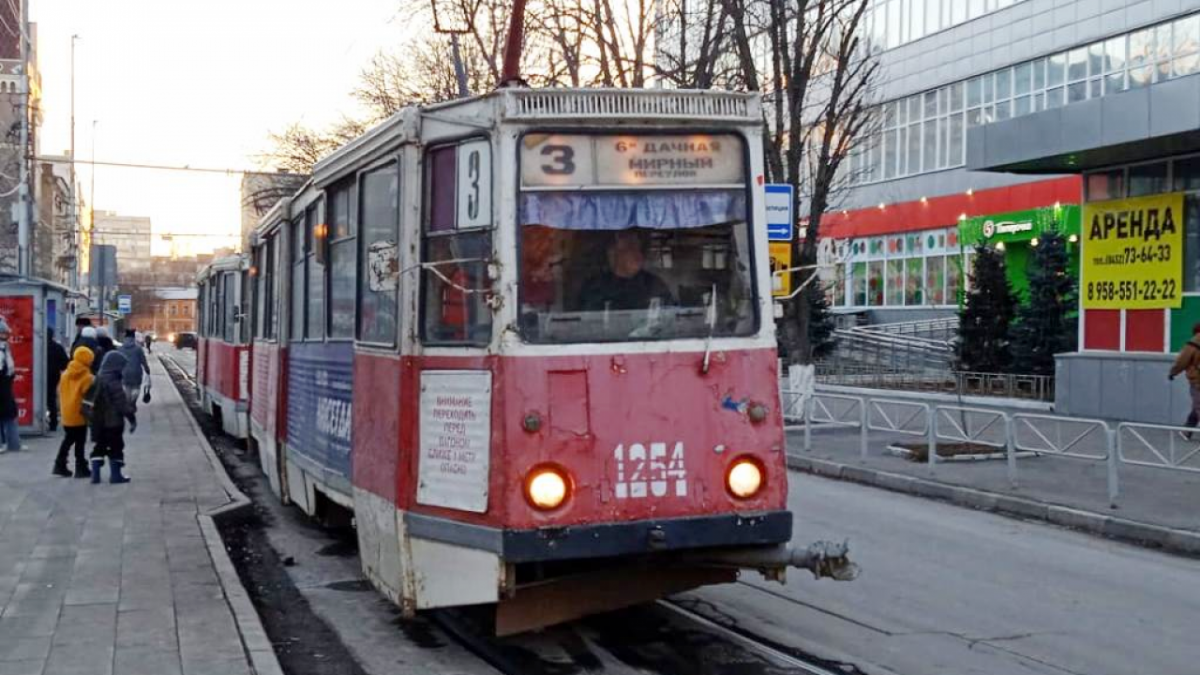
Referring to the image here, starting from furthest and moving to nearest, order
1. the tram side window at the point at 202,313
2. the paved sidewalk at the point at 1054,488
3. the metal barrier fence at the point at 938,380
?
the metal barrier fence at the point at 938,380
the tram side window at the point at 202,313
the paved sidewalk at the point at 1054,488

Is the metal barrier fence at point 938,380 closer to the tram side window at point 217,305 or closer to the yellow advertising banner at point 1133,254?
the yellow advertising banner at point 1133,254

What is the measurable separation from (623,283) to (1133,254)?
20.2 metres

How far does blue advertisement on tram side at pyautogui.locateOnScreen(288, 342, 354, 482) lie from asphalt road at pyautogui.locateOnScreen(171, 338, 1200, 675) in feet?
3.30

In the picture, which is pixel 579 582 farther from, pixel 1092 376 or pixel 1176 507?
pixel 1092 376

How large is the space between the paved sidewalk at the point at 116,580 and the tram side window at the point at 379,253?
6.51 feet

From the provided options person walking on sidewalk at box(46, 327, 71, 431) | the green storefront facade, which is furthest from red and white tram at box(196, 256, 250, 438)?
the green storefront facade

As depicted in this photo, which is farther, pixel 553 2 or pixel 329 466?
pixel 553 2

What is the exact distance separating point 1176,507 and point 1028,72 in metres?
34.3

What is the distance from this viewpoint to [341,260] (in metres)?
9.52

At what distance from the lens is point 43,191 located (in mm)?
78688

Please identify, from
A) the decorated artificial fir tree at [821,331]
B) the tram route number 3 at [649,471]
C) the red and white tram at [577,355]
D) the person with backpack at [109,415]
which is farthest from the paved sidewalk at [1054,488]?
the decorated artificial fir tree at [821,331]

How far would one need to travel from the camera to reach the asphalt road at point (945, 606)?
25.7 ft

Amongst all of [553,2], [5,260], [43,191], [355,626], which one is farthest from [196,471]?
[43,191]

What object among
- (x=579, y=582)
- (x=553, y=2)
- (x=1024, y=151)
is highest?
(x=553, y=2)
